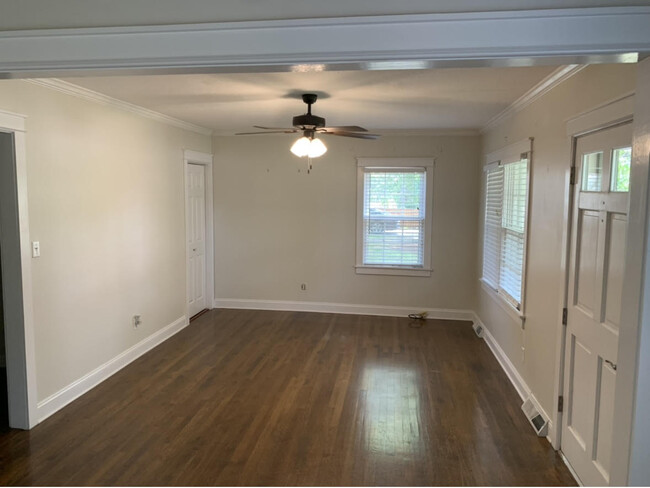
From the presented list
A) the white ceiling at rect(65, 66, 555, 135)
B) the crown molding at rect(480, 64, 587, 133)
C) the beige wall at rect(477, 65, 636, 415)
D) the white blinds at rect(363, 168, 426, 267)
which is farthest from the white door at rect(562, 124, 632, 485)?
the white blinds at rect(363, 168, 426, 267)

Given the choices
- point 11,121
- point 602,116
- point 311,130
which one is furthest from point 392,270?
point 11,121

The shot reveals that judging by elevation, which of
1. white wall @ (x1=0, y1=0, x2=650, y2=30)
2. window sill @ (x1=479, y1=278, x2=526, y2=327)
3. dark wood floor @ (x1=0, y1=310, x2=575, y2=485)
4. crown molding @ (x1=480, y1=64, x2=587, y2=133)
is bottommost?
dark wood floor @ (x1=0, y1=310, x2=575, y2=485)

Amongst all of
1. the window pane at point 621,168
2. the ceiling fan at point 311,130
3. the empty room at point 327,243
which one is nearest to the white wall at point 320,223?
the empty room at point 327,243

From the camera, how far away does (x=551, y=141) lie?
3127mm

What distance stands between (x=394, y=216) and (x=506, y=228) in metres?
1.84

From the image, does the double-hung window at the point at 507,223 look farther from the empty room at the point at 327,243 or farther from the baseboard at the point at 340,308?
the baseboard at the point at 340,308

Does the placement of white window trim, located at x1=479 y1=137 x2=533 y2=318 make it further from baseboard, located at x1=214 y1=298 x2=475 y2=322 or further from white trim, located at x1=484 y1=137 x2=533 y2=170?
baseboard, located at x1=214 y1=298 x2=475 y2=322

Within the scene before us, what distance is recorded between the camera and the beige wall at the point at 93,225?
127 inches

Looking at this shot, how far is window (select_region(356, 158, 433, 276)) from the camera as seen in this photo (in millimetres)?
5902

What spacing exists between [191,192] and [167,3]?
14.0 feet

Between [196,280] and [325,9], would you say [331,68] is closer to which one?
[325,9]

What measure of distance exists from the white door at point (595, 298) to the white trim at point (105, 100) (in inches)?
143

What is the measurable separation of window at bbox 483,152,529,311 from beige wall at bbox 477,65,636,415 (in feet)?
0.80

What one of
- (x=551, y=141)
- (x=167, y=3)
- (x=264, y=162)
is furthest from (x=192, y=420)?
(x=264, y=162)
